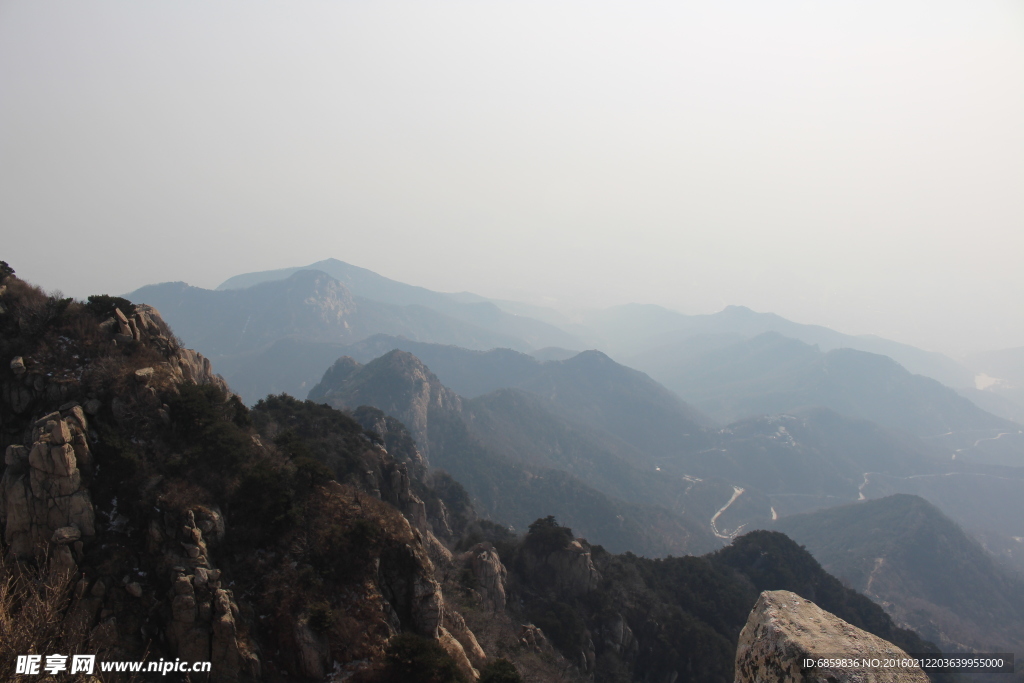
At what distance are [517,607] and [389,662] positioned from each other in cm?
3077

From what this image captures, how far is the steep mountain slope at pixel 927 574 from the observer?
4321 inches

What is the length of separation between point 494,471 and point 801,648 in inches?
5545

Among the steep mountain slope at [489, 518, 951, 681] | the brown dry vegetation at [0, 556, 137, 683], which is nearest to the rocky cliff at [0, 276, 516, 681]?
the brown dry vegetation at [0, 556, 137, 683]

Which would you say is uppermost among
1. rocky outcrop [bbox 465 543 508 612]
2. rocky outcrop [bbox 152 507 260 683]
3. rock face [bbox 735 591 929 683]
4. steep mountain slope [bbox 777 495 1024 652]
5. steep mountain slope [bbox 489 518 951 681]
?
rock face [bbox 735 591 929 683]

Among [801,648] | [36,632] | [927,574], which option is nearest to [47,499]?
[36,632]

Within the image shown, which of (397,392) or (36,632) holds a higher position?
(36,632)

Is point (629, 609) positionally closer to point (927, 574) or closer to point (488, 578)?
point (488, 578)

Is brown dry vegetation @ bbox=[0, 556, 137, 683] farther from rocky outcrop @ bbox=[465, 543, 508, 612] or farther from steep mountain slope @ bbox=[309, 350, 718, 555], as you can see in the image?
steep mountain slope @ bbox=[309, 350, 718, 555]

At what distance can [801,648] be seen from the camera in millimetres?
8000

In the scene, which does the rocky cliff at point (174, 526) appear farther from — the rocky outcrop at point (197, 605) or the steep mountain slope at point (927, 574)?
the steep mountain slope at point (927, 574)

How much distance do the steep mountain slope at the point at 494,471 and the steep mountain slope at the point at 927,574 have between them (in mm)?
37464

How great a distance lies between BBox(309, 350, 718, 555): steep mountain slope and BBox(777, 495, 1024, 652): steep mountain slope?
37464mm

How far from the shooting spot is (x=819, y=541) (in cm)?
14712

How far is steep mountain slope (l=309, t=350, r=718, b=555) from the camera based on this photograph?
132125mm
